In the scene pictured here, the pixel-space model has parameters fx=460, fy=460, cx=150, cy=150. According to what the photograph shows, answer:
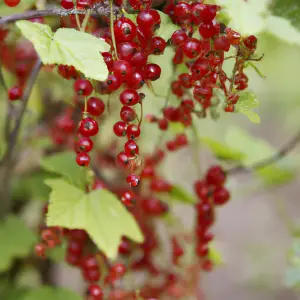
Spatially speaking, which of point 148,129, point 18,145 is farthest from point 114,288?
point 148,129

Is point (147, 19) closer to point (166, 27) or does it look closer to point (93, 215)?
point (166, 27)

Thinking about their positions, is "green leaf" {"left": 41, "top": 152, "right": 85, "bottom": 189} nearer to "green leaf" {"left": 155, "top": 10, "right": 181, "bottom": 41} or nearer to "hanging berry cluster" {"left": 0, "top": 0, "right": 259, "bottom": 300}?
"hanging berry cluster" {"left": 0, "top": 0, "right": 259, "bottom": 300}

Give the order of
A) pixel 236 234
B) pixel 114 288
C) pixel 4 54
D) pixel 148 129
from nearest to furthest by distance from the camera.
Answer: pixel 114 288 → pixel 4 54 → pixel 148 129 → pixel 236 234

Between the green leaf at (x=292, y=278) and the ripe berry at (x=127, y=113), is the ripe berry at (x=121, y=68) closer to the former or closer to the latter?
the ripe berry at (x=127, y=113)

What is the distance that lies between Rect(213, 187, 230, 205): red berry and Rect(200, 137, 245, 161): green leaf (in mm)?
327

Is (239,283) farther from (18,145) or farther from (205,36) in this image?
(205,36)

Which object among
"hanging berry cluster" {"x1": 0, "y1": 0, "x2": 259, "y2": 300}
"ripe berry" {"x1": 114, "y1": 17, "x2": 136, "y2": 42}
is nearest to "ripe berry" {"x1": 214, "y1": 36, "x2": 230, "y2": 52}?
"hanging berry cluster" {"x1": 0, "y1": 0, "x2": 259, "y2": 300}

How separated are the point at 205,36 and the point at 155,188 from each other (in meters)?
0.59

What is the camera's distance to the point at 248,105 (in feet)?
1.99

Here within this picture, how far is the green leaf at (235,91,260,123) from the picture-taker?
603 millimetres

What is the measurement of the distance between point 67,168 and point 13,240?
28 cm

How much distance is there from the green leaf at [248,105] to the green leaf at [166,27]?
0.14m

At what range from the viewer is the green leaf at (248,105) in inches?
23.7

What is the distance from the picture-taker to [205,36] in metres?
0.60
